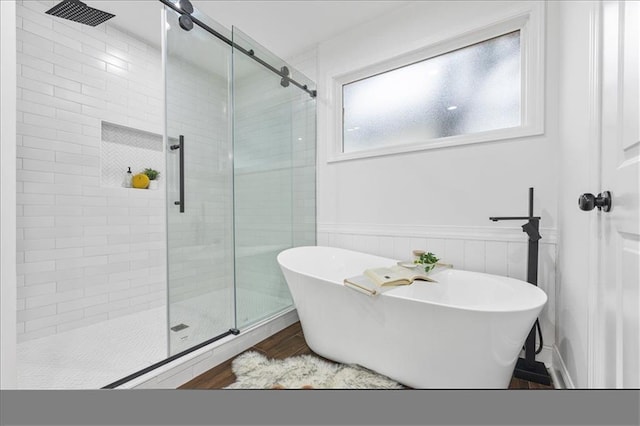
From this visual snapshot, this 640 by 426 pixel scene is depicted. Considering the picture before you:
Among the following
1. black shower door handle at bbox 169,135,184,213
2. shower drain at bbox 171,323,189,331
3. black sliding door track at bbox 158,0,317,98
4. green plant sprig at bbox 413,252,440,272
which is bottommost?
shower drain at bbox 171,323,189,331

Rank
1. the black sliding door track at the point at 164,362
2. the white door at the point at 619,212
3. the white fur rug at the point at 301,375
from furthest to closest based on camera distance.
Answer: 1. the white fur rug at the point at 301,375
2. the black sliding door track at the point at 164,362
3. the white door at the point at 619,212

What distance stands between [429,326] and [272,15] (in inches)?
99.5

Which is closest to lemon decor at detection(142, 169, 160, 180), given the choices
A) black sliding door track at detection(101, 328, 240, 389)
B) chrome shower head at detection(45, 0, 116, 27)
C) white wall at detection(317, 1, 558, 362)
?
chrome shower head at detection(45, 0, 116, 27)

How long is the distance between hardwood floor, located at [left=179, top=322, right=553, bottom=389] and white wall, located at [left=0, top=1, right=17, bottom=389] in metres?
1.01

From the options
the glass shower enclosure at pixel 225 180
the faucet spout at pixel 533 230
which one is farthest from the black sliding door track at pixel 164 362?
the faucet spout at pixel 533 230

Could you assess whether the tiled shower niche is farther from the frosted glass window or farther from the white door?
the white door

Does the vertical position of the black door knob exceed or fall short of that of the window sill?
it falls short

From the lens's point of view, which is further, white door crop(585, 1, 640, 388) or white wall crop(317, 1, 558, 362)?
white wall crop(317, 1, 558, 362)

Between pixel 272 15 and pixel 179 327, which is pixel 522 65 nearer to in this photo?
pixel 272 15

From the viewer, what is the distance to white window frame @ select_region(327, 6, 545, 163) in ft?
5.64

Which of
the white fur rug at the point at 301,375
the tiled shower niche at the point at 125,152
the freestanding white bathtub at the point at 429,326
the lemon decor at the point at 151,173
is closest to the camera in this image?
the freestanding white bathtub at the point at 429,326

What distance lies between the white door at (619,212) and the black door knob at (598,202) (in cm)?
2

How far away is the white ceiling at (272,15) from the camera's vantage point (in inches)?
85.8

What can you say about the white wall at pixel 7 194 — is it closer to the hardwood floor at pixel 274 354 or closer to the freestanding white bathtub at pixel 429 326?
the hardwood floor at pixel 274 354
